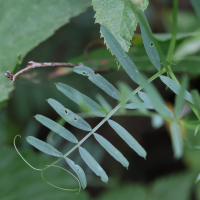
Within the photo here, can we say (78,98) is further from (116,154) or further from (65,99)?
(65,99)

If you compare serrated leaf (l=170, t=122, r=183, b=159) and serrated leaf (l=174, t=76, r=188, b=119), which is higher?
serrated leaf (l=174, t=76, r=188, b=119)

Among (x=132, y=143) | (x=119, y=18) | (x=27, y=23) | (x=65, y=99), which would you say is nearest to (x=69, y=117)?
(x=132, y=143)

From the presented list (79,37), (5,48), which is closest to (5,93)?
(5,48)

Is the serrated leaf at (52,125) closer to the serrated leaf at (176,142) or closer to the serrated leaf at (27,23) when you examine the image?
the serrated leaf at (176,142)

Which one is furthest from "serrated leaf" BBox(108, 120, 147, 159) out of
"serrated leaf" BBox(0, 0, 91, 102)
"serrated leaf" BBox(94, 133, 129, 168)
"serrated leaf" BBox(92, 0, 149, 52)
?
"serrated leaf" BBox(0, 0, 91, 102)

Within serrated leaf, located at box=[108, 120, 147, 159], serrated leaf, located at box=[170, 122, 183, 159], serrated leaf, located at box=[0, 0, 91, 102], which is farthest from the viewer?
serrated leaf, located at box=[0, 0, 91, 102]

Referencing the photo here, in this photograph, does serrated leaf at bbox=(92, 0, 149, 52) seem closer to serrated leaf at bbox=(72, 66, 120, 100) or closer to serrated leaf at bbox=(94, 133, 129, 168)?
serrated leaf at bbox=(72, 66, 120, 100)
